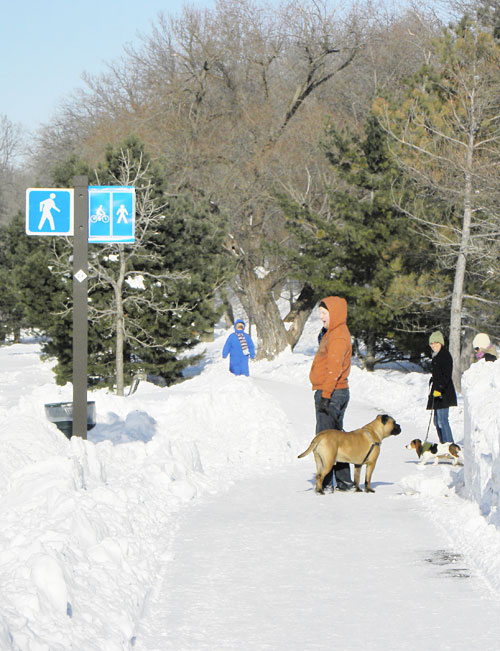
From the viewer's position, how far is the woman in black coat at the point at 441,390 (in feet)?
39.8

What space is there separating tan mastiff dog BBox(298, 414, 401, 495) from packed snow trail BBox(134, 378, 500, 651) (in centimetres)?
37

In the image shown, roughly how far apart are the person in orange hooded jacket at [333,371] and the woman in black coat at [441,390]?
2.91 metres

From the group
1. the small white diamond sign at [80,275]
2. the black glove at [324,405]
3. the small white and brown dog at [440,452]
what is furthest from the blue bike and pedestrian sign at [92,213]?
the small white and brown dog at [440,452]

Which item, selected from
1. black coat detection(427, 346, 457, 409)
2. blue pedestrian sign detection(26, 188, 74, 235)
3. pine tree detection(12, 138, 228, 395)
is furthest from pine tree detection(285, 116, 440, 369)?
blue pedestrian sign detection(26, 188, 74, 235)

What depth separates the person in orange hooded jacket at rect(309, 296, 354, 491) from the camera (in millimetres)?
9281

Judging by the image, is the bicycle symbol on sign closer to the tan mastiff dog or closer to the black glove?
the black glove

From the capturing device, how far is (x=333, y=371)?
929 cm

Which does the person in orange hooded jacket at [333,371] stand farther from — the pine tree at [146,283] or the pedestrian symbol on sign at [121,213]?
the pine tree at [146,283]

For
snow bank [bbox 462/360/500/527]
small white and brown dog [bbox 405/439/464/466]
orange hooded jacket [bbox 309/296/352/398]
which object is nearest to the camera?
snow bank [bbox 462/360/500/527]

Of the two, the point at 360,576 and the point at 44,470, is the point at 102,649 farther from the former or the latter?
the point at 44,470

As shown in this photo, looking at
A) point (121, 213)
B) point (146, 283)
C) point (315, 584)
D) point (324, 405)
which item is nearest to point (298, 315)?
point (146, 283)

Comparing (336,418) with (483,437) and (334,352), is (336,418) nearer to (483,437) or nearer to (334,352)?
(334,352)

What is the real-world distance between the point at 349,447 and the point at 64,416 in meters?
3.48

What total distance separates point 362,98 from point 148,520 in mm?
36180
